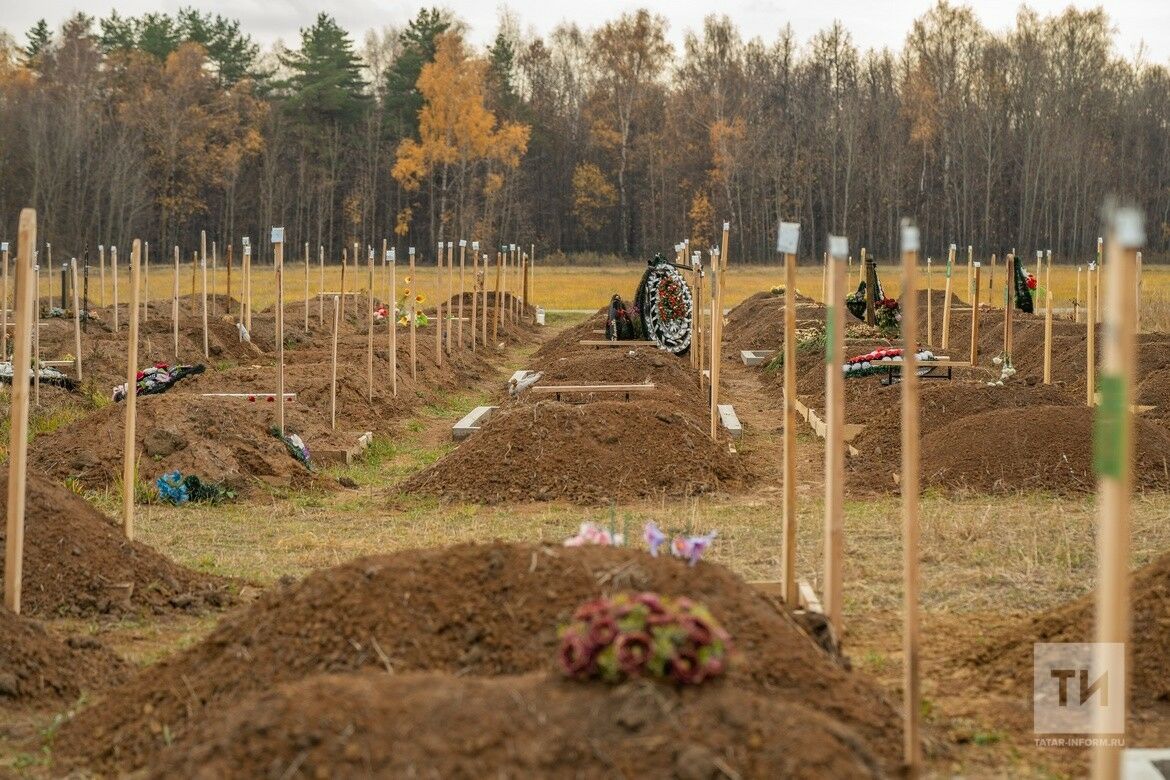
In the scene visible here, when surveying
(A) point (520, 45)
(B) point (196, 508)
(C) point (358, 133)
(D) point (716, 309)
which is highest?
(A) point (520, 45)

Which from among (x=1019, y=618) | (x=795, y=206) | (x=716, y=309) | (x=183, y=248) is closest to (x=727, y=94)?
(x=795, y=206)

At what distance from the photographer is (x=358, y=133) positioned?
66875 millimetres

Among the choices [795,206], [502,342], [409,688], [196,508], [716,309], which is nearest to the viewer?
[409,688]

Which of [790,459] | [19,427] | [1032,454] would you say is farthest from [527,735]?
[1032,454]

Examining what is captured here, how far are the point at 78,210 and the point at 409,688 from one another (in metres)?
→ 57.9

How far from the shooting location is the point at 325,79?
6519 centimetres

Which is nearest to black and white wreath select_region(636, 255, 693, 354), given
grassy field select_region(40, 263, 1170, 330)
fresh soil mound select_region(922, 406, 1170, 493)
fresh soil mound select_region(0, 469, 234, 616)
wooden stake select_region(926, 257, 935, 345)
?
wooden stake select_region(926, 257, 935, 345)

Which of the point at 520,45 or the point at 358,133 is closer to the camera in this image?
the point at 358,133

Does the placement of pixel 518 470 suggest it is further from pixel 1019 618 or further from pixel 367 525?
pixel 1019 618

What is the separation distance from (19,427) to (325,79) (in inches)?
2381

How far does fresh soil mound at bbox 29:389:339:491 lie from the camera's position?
1271 centimetres

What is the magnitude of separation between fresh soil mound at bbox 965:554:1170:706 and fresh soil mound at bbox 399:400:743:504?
18.0 feet

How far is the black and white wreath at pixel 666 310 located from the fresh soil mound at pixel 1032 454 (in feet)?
27.8

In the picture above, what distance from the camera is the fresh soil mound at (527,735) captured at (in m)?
4.14
